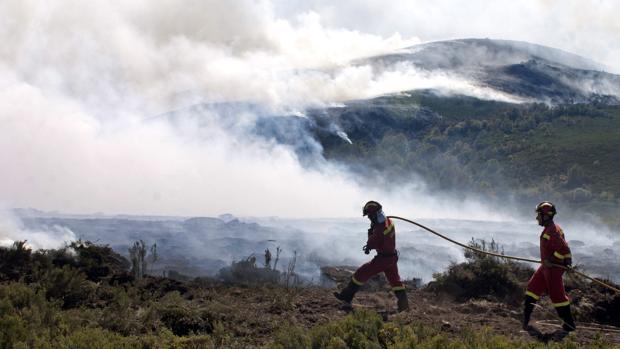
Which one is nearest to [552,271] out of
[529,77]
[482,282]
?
[482,282]

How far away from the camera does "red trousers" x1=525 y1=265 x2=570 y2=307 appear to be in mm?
9922

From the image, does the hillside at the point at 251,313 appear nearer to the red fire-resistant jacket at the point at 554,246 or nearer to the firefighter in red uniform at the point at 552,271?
the firefighter in red uniform at the point at 552,271

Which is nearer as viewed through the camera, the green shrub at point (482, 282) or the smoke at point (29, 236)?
the green shrub at point (482, 282)

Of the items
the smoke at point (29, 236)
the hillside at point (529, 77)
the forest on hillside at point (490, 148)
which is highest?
the hillside at point (529, 77)

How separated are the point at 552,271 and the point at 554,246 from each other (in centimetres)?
43

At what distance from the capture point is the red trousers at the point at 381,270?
1152 centimetres

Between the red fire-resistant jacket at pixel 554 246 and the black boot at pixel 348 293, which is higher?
the red fire-resistant jacket at pixel 554 246

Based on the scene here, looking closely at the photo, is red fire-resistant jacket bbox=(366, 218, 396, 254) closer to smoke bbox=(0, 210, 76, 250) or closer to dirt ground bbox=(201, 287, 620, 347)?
dirt ground bbox=(201, 287, 620, 347)

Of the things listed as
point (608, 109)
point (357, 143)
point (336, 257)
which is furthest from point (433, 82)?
point (336, 257)

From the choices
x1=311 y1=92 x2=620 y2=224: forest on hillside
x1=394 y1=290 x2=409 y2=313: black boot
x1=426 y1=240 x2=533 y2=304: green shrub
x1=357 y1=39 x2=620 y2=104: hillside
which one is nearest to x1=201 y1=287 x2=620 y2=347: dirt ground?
x1=394 y1=290 x2=409 y2=313: black boot

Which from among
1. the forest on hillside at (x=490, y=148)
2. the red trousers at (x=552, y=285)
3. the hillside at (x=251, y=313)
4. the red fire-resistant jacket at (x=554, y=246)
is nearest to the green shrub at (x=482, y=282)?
the hillside at (x=251, y=313)

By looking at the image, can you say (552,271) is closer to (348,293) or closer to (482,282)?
(348,293)

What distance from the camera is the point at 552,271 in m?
10.0

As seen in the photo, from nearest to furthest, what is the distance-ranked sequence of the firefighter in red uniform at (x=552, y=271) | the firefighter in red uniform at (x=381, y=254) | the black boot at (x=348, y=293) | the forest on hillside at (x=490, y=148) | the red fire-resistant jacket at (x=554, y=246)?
1. the firefighter in red uniform at (x=552, y=271)
2. the red fire-resistant jacket at (x=554, y=246)
3. the firefighter in red uniform at (x=381, y=254)
4. the black boot at (x=348, y=293)
5. the forest on hillside at (x=490, y=148)
